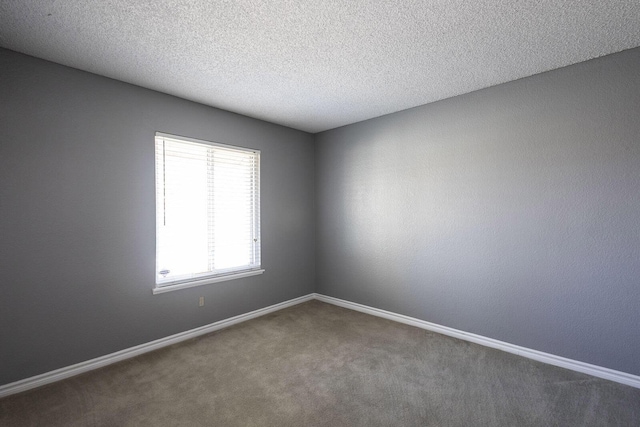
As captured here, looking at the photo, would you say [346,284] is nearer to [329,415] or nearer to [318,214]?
[318,214]

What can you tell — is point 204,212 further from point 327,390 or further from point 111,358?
point 327,390

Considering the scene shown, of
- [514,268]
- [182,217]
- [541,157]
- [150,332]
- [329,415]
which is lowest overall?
[329,415]

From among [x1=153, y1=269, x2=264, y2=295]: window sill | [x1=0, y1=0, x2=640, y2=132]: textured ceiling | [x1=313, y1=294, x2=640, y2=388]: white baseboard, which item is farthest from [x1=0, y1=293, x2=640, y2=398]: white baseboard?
[x1=0, y1=0, x2=640, y2=132]: textured ceiling

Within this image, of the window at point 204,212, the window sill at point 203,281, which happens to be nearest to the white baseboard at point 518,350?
the window sill at point 203,281

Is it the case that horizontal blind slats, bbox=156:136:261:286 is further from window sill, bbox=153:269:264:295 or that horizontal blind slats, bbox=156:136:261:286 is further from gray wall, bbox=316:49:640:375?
gray wall, bbox=316:49:640:375

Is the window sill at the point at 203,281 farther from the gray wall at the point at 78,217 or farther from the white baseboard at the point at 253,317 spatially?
the white baseboard at the point at 253,317

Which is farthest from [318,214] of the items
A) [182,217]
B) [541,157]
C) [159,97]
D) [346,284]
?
[541,157]

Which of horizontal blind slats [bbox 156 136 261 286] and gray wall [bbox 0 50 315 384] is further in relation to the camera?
horizontal blind slats [bbox 156 136 261 286]

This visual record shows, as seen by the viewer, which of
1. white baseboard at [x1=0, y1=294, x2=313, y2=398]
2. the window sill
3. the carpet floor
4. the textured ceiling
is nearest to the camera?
the textured ceiling

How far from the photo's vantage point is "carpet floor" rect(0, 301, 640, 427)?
6.31ft

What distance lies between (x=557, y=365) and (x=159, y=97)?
456 cm

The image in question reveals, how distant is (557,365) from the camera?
2.55m

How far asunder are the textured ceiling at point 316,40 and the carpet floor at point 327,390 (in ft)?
8.60

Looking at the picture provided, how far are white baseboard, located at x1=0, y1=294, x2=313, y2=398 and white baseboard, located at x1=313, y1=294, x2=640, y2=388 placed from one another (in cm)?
168
